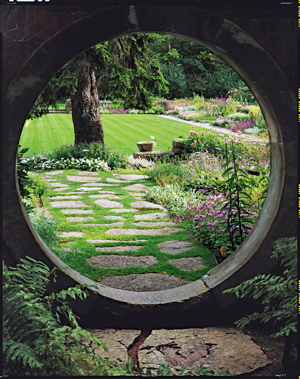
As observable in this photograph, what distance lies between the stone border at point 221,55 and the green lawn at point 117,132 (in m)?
8.84

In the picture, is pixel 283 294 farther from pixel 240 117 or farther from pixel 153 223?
pixel 240 117

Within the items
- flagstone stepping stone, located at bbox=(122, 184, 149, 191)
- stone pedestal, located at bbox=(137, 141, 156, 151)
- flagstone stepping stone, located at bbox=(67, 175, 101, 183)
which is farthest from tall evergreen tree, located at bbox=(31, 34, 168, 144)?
flagstone stepping stone, located at bbox=(122, 184, 149, 191)

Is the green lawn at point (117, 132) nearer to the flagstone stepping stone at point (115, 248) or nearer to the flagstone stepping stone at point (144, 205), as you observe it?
the flagstone stepping stone at point (144, 205)

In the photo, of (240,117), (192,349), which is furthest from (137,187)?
(240,117)

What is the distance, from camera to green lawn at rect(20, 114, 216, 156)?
497 inches

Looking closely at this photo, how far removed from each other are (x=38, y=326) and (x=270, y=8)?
2490mm

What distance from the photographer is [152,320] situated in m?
2.95

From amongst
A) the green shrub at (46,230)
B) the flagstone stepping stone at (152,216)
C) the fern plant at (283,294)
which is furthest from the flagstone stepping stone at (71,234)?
the fern plant at (283,294)

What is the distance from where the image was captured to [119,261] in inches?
170

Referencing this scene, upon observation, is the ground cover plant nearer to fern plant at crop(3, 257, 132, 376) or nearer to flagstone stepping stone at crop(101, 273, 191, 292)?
flagstone stepping stone at crop(101, 273, 191, 292)

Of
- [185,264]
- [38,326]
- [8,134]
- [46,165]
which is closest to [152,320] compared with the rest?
[38,326]

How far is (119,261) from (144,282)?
0.60 metres

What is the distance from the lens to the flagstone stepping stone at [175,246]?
461cm

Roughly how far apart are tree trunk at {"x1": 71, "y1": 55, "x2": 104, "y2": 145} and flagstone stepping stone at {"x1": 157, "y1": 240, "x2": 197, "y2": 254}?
5.81 metres
